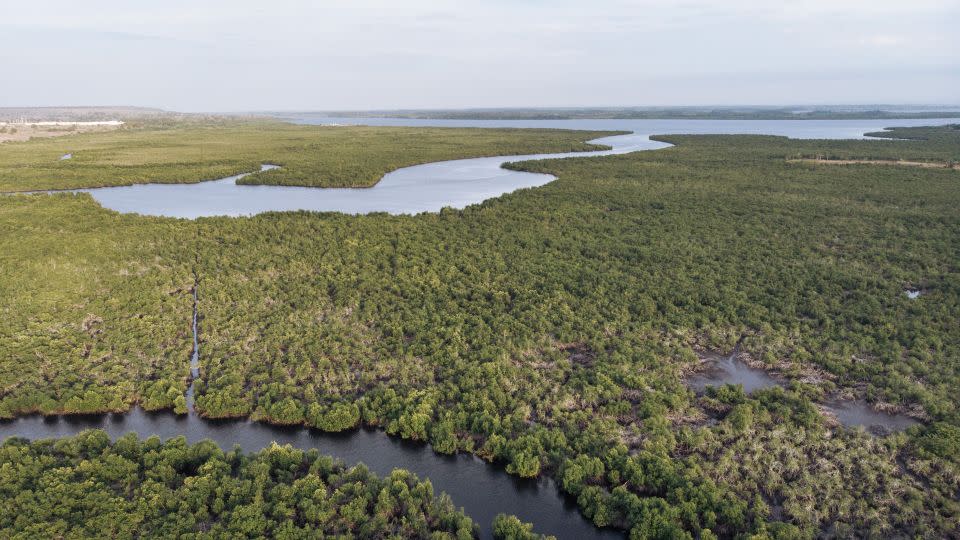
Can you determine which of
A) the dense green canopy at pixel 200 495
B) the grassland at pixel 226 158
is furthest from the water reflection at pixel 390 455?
the grassland at pixel 226 158

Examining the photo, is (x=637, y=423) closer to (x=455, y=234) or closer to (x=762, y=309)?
(x=762, y=309)

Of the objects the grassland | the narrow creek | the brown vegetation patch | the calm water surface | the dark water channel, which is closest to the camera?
the narrow creek

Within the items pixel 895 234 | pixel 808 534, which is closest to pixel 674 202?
pixel 895 234

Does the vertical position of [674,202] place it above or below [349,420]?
above

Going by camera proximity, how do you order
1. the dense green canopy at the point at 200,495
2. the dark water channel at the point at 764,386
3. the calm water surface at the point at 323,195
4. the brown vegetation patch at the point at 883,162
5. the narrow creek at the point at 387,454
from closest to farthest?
the dense green canopy at the point at 200,495 → the narrow creek at the point at 387,454 → the dark water channel at the point at 764,386 → the calm water surface at the point at 323,195 → the brown vegetation patch at the point at 883,162

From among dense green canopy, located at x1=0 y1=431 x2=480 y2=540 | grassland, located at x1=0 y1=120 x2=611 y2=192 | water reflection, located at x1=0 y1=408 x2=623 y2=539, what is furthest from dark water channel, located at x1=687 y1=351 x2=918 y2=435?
grassland, located at x1=0 y1=120 x2=611 y2=192

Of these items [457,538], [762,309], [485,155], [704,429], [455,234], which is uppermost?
[485,155]

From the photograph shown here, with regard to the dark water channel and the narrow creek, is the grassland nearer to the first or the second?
the narrow creek

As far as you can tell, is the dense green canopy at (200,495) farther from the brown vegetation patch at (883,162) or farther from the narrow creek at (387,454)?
the brown vegetation patch at (883,162)
